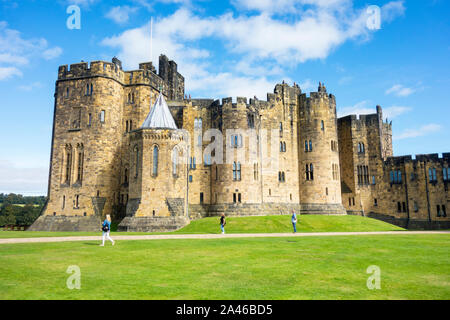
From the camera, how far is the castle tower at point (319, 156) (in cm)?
4581

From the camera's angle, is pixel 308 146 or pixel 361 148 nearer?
pixel 308 146

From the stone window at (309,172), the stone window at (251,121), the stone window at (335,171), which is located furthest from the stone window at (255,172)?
the stone window at (335,171)

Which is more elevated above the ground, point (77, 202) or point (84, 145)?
point (84, 145)

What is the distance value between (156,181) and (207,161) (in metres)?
9.57

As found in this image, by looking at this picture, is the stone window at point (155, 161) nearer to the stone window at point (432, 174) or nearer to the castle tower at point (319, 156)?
the castle tower at point (319, 156)

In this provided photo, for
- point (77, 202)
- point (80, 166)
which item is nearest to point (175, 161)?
point (80, 166)

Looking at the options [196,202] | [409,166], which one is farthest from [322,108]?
[196,202]

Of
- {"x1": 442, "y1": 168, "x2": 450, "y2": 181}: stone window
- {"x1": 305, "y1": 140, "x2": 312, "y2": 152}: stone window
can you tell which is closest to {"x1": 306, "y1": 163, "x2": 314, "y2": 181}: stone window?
{"x1": 305, "y1": 140, "x2": 312, "y2": 152}: stone window

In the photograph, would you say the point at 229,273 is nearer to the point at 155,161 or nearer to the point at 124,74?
the point at 155,161

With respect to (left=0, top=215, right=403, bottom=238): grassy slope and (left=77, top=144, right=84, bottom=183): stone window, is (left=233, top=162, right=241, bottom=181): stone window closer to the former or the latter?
(left=0, top=215, right=403, bottom=238): grassy slope

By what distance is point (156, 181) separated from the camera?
35750 millimetres

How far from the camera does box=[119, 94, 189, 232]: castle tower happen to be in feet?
113

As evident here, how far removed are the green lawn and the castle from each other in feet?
69.0
